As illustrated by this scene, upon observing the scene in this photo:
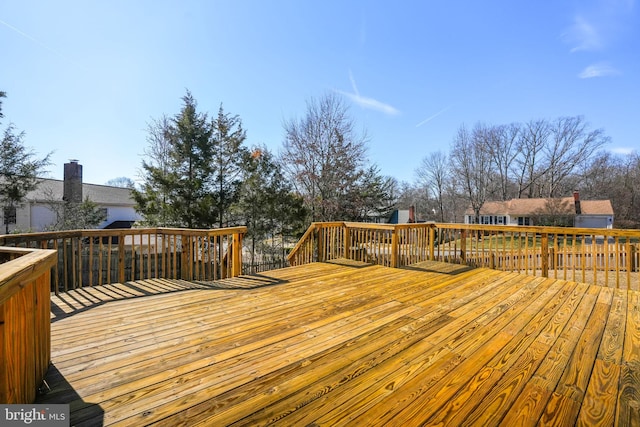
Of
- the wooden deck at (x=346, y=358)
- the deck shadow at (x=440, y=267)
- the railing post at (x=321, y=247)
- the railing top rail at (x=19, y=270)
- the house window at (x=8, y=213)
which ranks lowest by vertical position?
the wooden deck at (x=346, y=358)

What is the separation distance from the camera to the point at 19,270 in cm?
128

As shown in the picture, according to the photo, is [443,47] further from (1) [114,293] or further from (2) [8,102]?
(2) [8,102]

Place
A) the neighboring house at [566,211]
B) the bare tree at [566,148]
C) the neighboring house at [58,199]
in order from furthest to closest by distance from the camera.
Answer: the bare tree at [566,148]
the neighboring house at [566,211]
the neighboring house at [58,199]

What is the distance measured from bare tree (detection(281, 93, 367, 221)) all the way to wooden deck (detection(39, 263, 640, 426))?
11.1 m

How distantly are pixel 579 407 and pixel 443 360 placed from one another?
0.72 m

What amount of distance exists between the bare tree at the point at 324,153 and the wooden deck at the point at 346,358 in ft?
36.5

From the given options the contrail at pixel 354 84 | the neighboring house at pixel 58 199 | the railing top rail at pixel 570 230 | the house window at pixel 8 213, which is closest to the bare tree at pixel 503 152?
the contrail at pixel 354 84

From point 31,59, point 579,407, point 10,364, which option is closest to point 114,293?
point 10,364

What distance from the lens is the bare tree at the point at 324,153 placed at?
1452 cm

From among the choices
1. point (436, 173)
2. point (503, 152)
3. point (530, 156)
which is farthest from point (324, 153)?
point (530, 156)

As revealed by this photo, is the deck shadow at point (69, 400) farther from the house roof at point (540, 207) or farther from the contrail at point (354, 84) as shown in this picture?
the house roof at point (540, 207)

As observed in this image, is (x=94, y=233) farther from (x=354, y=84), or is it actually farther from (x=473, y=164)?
(x=473, y=164)

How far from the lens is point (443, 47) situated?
933cm

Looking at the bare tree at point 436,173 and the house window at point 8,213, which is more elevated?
the bare tree at point 436,173
